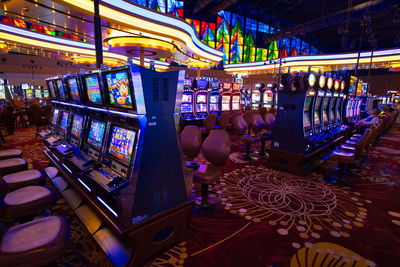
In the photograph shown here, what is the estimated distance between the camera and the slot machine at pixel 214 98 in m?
7.82

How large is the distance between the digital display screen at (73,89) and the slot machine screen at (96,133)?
67cm

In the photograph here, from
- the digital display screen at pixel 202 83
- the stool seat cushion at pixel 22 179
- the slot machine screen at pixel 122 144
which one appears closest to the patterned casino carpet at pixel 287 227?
the stool seat cushion at pixel 22 179

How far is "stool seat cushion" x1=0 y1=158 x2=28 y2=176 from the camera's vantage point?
257 cm

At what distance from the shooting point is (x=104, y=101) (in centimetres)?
228

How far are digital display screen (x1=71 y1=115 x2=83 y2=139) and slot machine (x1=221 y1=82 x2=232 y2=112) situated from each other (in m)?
5.87

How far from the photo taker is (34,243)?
1384 mm

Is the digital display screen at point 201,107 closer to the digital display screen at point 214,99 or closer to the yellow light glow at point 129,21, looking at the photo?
the digital display screen at point 214,99

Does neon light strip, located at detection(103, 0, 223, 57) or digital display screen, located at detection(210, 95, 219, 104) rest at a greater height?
neon light strip, located at detection(103, 0, 223, 57)

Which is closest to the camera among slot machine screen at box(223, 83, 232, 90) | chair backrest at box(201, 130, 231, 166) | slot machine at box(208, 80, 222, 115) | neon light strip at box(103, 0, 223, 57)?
chair backrest at box(201, 130, 231, 166)

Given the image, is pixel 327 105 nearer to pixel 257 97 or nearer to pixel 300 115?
pixel 300 115

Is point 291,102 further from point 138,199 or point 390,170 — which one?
point 138,199

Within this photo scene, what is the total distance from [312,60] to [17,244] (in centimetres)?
1519

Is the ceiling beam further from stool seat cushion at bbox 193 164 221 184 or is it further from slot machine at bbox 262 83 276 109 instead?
stool seat cushion at bbox 193 164 221 184

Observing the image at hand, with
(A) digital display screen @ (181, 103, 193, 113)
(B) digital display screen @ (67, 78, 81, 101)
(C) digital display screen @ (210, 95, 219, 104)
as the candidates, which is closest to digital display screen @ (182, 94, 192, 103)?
(A) digital display screen @ (181, 103, 193, 113)
